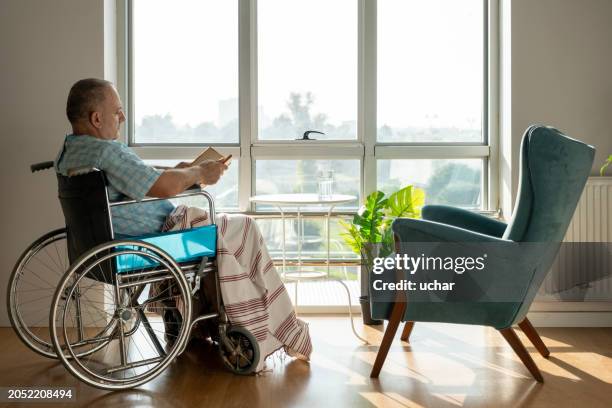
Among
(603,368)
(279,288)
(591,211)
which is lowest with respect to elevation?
(603,368)

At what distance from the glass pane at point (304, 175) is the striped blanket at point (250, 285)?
4.13 ft

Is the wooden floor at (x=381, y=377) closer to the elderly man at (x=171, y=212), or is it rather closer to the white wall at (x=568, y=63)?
the elderly man at (x=171, y=212)

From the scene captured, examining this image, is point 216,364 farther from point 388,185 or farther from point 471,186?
point 471,186

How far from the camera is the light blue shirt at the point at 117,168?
266 cm

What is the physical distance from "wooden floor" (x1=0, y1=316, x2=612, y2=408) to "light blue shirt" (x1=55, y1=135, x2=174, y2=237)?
2.08 feet

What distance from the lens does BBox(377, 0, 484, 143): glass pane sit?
4219 millimetres

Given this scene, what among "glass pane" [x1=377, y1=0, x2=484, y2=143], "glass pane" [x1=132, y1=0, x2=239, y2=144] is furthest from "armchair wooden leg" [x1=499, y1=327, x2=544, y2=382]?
"glass pane" [x1=132, y1=0, x2=239, y2=144]

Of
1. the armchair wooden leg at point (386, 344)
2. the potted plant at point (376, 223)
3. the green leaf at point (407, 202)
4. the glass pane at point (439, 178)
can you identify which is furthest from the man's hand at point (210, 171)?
the glass pane at point (439, 178)

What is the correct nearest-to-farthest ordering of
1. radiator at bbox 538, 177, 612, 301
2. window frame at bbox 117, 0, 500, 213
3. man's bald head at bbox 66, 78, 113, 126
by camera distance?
man's bald head at bbox 66, 78, 113, 126 < radiator at bbox 538, 177, 612, 301 < window frame at bbox 117, 0, 500, 213

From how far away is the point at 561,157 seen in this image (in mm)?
2654

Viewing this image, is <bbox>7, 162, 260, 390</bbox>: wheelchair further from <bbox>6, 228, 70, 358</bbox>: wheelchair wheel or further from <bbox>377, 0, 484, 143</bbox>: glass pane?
<bbox>377, 0, 484, 143</bbox>: glass pane

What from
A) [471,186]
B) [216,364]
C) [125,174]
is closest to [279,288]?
[216,364]

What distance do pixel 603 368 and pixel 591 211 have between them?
106 cm

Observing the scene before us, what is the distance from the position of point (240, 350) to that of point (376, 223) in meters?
1.11
